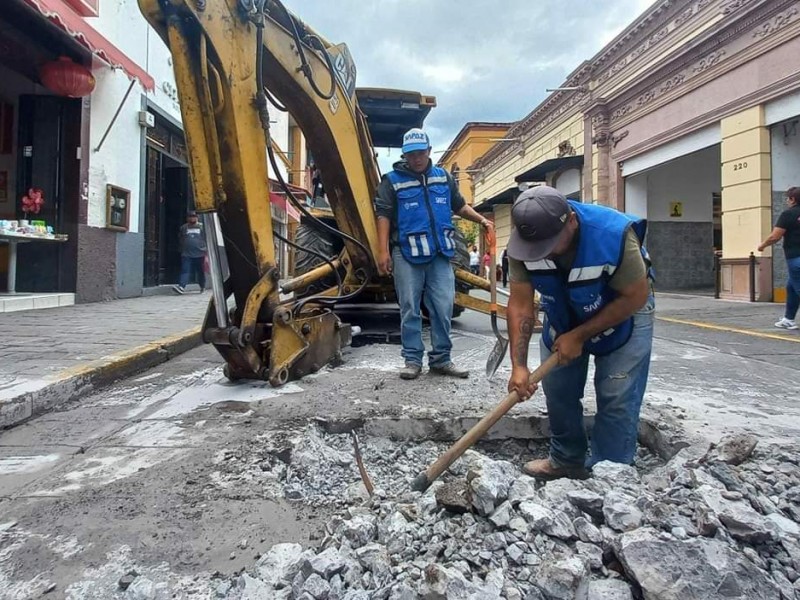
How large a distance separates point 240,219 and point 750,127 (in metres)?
9.76

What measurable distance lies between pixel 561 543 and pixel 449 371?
2.16 m

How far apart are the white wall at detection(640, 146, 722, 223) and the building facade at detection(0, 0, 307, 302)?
37.2 feet

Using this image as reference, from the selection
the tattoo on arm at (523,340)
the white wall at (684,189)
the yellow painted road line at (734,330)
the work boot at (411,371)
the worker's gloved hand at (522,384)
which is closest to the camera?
the worker's gloved hand at (522,384)

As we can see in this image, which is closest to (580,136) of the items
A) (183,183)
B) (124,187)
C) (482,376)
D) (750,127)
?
(750,127)

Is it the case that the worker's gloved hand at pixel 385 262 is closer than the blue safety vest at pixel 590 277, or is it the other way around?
the blue safety vest at pixel 590 277

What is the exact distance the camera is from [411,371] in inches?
142

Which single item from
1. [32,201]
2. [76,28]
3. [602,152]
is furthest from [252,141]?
[602,152]

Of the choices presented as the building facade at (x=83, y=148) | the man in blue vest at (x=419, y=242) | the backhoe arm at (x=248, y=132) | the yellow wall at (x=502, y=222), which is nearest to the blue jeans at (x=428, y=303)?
the man in blue vest at (x=419, y=242)

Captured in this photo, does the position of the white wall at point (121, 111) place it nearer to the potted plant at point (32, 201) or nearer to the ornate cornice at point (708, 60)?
the potted plant at point (32, 201)

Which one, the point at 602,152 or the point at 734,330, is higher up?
the point at 602,152

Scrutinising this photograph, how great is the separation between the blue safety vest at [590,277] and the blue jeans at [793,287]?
16.4 ft

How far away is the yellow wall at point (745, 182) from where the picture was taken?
9.48 m

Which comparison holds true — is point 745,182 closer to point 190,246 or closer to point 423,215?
point 423,215

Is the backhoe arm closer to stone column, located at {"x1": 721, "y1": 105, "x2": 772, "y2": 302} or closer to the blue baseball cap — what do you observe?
the blue baseball cap
